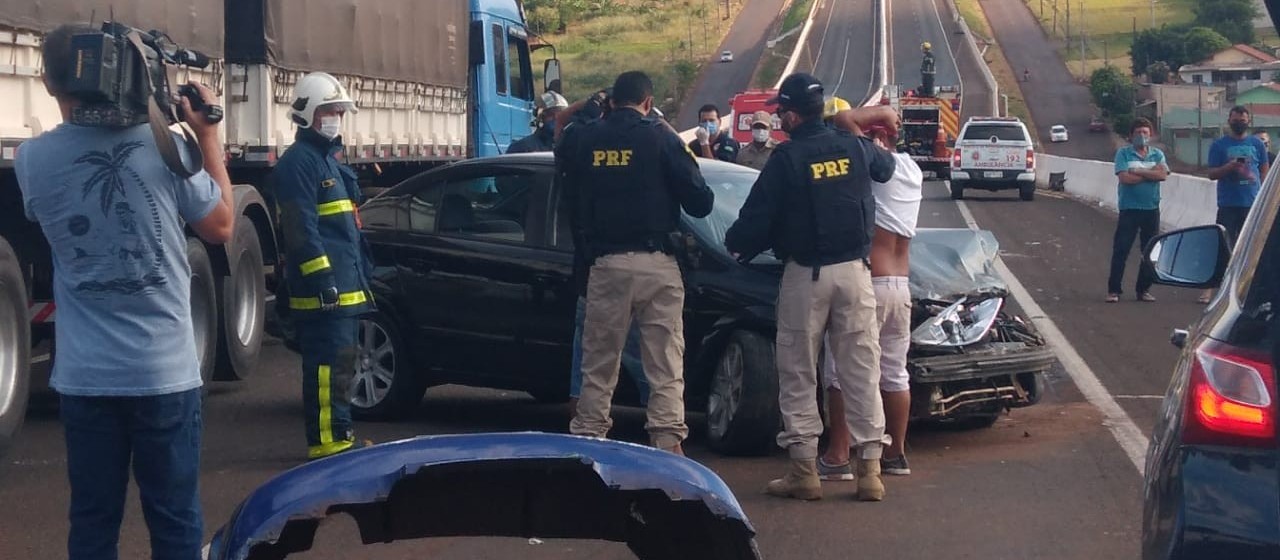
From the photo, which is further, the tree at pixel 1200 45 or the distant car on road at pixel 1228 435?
the tree at pixel 1200 45

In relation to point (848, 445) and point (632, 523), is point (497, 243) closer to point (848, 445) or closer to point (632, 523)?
point (848, 445)

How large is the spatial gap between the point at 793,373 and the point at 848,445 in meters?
0.76

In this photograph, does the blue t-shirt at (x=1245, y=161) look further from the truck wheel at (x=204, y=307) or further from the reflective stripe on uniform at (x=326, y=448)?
the reflective stripe on uniform at (x=326, y=448)

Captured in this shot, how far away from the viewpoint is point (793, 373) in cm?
695

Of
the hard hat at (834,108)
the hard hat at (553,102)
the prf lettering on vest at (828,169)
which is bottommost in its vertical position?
the prf lettering on vest at (828,169)

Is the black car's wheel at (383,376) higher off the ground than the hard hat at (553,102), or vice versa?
the hard hat at (553,102)

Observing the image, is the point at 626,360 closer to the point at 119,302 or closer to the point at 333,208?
the point at 333,208

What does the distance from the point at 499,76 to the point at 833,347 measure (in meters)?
11.8

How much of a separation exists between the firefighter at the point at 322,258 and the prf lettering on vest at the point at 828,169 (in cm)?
240

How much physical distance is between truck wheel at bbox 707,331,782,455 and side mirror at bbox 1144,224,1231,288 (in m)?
3.10

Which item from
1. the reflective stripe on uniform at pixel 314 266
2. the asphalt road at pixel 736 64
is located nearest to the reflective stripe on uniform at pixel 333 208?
the reflective stripe on uniform at pixel 314 266

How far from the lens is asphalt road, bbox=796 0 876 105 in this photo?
3398 inches

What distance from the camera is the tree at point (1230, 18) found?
102562 mm

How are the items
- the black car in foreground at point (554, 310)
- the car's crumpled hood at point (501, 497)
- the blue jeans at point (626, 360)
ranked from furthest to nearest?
the black car in foreground at point (554, 310), the blue jeans at point (626, 360), the car's crumpled hood at point (501, 497)
